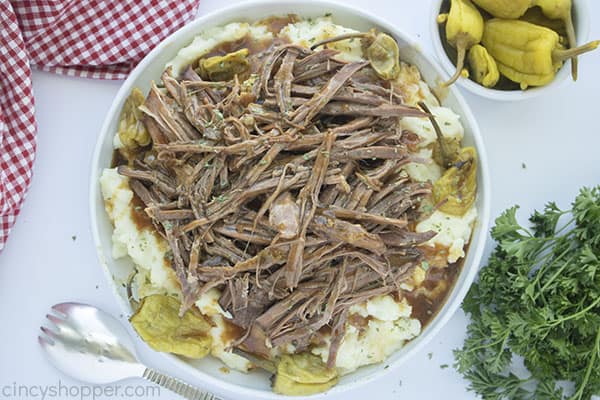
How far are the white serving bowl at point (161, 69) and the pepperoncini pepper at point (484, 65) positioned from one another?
17 centimetres

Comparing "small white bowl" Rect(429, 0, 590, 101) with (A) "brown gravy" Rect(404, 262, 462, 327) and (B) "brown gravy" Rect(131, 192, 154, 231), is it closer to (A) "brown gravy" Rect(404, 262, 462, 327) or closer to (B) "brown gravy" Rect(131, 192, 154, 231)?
(A) "brown gravy" Rect(404, 262, 462, 327)

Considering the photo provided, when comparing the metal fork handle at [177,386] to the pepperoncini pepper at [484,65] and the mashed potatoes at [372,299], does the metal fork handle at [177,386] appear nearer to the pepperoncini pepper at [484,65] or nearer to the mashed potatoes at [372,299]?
the mashed potatoes at [372,299]

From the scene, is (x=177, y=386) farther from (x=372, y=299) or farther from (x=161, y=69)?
(x=161, y=69)

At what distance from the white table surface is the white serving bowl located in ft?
1.33

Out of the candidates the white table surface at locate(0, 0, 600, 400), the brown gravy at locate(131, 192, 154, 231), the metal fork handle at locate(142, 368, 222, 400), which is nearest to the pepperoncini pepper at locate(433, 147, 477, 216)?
the white table surface at locate(0, 0, 600, 400)

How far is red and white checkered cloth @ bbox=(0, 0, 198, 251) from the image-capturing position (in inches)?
174

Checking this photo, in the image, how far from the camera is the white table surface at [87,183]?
4.56 metres

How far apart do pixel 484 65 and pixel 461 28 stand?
0.86ft

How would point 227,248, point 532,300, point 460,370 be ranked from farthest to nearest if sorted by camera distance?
1. point 460,370
2. point 532,300
3. point 227,248

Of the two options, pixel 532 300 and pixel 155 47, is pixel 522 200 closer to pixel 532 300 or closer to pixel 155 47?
pixel 532 300

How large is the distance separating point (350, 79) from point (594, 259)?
5.60ft

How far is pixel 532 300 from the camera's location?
4.06 metres

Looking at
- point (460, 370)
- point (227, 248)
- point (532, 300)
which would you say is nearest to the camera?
point (227, 248)

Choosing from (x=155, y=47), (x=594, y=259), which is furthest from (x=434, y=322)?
(x=155, y=47)
